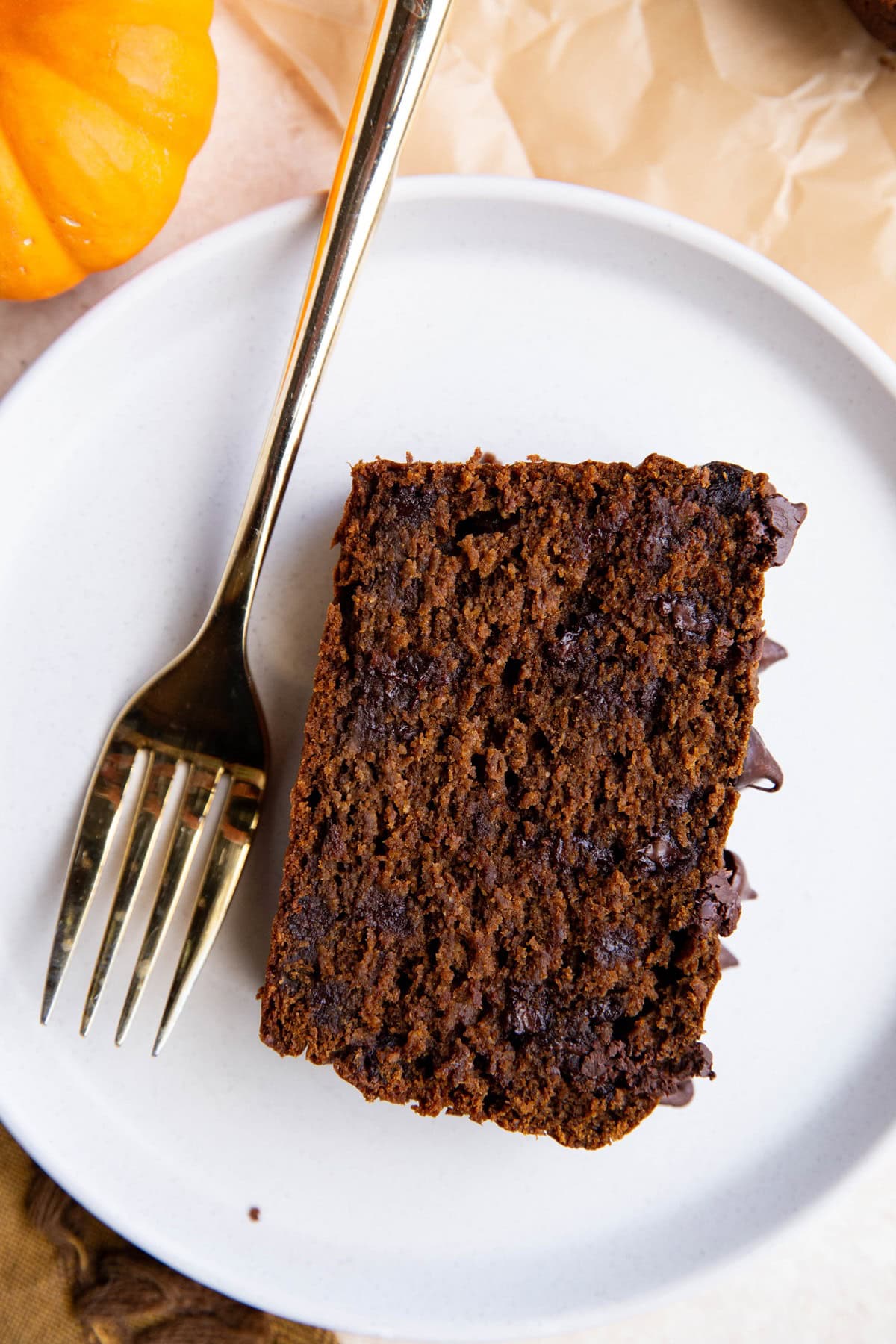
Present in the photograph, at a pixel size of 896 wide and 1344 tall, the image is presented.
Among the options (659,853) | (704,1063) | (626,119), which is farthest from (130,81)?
(704,1063)

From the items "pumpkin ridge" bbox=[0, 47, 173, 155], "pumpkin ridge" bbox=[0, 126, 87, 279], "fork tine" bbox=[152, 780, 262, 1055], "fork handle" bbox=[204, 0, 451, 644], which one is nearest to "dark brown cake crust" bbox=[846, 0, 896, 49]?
"fork handle" bbox=[204, 0, 451, 644]

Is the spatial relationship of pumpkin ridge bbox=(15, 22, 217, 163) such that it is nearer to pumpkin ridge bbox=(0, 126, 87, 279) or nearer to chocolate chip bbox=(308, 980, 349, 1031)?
pumpkin ridge bbox=(0, 126, 87, 279)

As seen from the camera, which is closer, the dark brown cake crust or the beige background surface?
the dark brown cake crust

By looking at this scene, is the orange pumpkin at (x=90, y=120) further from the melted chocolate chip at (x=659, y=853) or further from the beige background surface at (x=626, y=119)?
the melted chocolate chip at (x=659, y=853)

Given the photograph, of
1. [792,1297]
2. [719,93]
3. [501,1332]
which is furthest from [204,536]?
[792,1297]

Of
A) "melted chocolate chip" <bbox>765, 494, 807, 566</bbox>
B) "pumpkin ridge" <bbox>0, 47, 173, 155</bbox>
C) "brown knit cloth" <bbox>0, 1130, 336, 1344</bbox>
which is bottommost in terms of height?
"brown knit cloth" <bbox>0, 1130, 336, 1344</bbox>

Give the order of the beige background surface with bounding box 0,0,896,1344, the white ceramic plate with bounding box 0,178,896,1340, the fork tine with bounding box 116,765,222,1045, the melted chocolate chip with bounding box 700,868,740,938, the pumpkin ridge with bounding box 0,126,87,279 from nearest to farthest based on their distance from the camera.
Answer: the melted chocolate chip with bounding box 700,868,740,938, the pumpkin ridge with bounding box 0,126,87,279, the fork tine with bounding box 116,765,222,1045, the white ceramic plate with bounding box 0,178,896,1340, the beige background surface with bounding box 0,0,896,1344

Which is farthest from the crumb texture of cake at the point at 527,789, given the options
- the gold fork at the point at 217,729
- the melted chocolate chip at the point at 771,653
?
the gold fork at the point at 217,729

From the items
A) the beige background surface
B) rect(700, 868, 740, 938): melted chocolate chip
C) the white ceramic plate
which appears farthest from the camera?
the beige background surface
